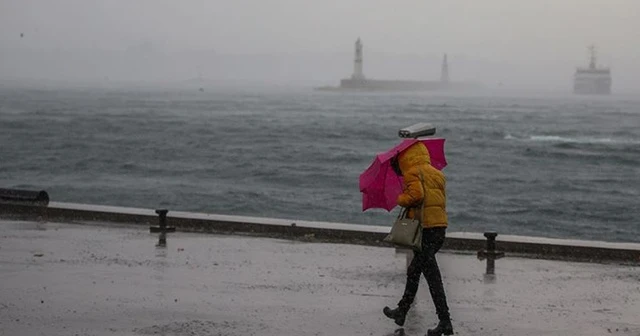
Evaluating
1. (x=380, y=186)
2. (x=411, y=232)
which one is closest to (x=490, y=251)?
(x=380, y=186)

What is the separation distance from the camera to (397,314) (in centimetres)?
855

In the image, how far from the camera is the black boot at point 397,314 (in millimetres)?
8539

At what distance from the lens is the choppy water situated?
3591cm

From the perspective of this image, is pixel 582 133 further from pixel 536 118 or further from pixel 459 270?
pixel 459 270

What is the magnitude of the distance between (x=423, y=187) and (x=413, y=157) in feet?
0.81

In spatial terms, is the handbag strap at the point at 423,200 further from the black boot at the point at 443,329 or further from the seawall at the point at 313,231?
the seawall at the point at 313,231

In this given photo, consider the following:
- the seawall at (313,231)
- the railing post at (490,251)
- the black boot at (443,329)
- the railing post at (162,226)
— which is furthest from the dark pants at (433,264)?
the railing post at (162,226)

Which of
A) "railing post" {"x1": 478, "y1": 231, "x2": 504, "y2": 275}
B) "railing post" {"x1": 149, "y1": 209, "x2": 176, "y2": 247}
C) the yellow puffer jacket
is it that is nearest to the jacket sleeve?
the yellow puffer jacket

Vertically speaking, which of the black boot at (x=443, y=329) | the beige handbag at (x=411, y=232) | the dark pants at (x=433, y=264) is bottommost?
the black boot at (x=443, y=329)

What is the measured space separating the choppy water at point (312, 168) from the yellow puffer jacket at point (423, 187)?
22394 millimetres

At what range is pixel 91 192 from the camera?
40375 millimetres

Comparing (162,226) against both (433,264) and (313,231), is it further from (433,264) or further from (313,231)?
(433,264)

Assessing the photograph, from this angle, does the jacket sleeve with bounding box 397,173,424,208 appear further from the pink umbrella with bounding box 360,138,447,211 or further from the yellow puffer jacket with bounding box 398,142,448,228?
the pink umbrella with bounding box 360,138,447,211

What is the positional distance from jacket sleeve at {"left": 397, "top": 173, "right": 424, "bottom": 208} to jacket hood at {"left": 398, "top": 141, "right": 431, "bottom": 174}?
0.13 meters
